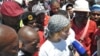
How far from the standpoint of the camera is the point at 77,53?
147 inches

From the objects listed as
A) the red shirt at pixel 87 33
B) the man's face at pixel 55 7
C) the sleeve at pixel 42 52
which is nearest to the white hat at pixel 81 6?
the red shirt at pixel 87 33

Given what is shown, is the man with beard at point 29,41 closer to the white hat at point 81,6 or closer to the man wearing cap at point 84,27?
the man wearing cap at point 84,27

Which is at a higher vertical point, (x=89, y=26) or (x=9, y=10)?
(x=9, y=10)

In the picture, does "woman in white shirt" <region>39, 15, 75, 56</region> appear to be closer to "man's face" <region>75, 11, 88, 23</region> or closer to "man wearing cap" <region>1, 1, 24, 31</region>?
"man wearing cap" <region>1, 1, 24, 31</region>

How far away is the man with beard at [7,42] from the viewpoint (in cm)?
230

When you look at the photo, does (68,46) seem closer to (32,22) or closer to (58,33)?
(58,33)

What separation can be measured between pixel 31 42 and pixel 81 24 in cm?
192

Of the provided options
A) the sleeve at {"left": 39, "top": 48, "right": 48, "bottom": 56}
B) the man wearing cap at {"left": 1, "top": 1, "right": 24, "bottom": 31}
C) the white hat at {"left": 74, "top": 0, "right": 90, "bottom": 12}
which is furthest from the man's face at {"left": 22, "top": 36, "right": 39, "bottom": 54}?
the white hat at {"left": 74, "top": 0, "right": 90, "bottom": 12}

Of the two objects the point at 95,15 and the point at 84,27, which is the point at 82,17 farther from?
the point at 95,15

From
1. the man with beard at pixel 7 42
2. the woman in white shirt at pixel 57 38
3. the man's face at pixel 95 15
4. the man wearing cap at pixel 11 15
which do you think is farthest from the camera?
the man's face at pixel 95 15

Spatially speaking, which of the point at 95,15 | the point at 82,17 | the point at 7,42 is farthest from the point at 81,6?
the point at 7,42

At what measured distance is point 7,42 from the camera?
7.57 ft

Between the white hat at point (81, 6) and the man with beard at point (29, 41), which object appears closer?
the man with beard at point (29, 41)

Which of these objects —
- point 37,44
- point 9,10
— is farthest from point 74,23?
point 37,44
